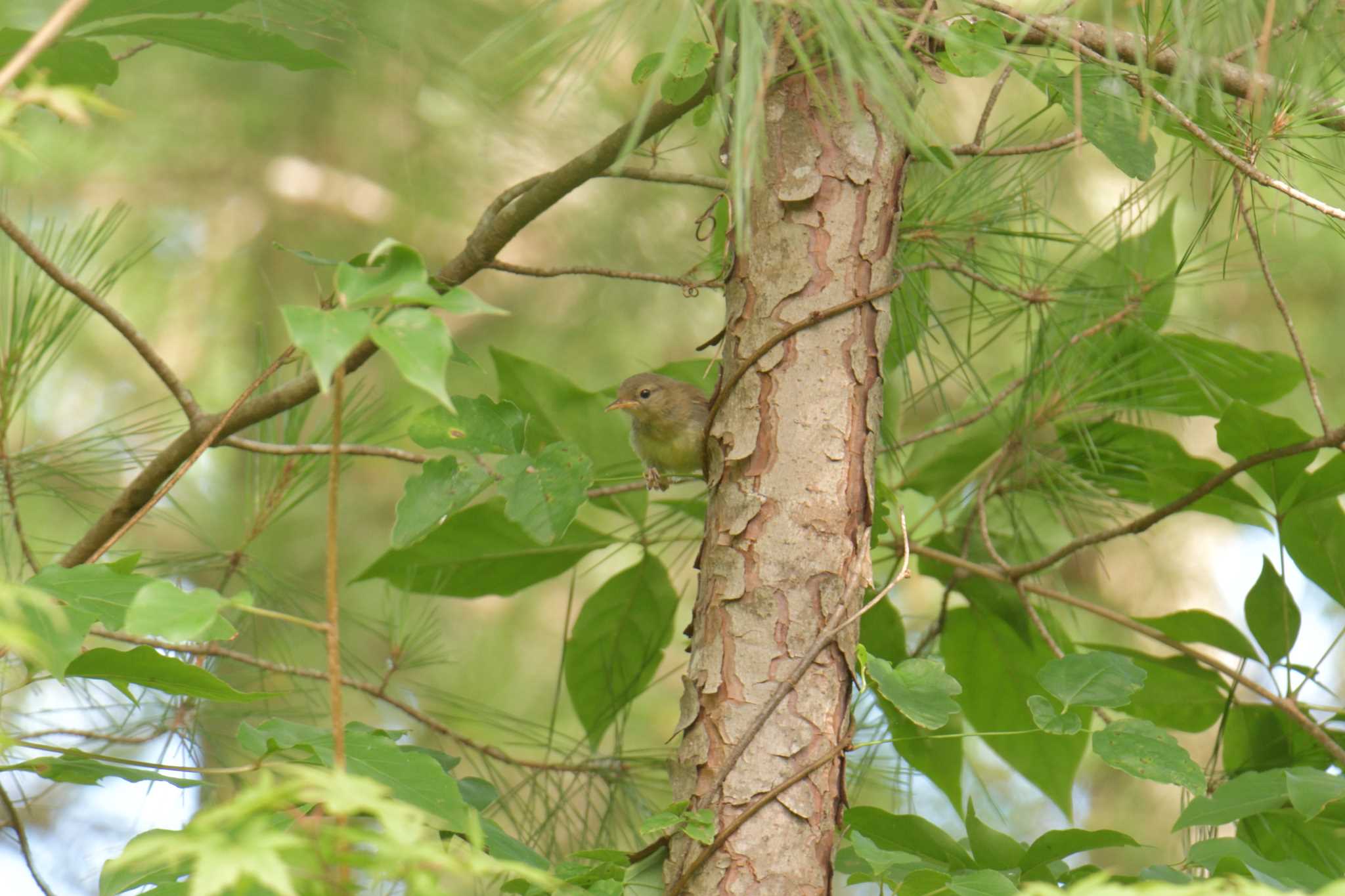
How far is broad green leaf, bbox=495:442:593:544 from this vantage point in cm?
169

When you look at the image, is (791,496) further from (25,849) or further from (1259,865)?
(25,849)

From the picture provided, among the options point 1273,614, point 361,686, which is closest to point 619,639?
point 361,686

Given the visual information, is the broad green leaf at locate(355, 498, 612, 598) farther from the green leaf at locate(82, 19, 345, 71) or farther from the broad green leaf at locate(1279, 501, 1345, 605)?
the broad green leaf at locate(1279, 501, 1345, 605)

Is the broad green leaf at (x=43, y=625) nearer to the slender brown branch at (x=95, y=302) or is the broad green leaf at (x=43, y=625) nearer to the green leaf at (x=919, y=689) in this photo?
the slender brown branch at (x=95, y=302)

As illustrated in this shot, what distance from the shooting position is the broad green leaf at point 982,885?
1.35m

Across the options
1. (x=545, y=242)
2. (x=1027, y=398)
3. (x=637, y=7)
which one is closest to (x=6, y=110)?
(x=637, y=7)

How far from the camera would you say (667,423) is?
2.94 metres

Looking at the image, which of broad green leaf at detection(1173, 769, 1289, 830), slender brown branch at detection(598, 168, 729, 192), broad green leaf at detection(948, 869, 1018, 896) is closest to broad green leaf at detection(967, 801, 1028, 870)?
broad green leaf at detection(1173, 769, 1289, 830)

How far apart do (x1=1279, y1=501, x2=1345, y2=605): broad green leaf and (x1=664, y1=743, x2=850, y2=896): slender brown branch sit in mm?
1054

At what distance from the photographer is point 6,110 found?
3.10 ft

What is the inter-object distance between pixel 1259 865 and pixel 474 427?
45.5 inches

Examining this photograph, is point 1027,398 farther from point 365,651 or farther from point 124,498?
point 365,651

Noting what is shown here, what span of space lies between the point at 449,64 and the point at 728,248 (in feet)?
5.56

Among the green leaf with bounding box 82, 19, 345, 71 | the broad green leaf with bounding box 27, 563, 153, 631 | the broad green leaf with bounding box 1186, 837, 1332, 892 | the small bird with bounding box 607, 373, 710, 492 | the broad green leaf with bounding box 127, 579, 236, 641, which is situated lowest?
the broad green leaf with bounding box 1186, 837, 1332, 892
